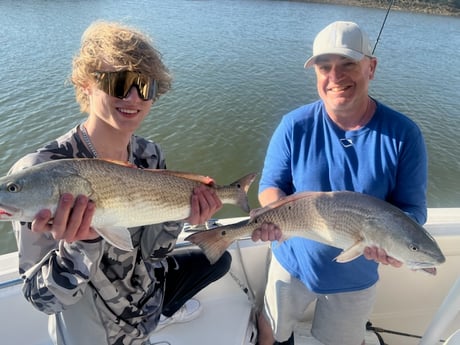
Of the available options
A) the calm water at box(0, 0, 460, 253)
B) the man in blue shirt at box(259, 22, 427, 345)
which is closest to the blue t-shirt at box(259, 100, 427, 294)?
the man in blue shirt at box(259, 22, 427, 345)

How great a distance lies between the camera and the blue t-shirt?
2.47 metres

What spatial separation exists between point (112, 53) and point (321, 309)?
2.33m

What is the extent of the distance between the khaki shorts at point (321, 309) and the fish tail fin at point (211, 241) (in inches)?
22.5

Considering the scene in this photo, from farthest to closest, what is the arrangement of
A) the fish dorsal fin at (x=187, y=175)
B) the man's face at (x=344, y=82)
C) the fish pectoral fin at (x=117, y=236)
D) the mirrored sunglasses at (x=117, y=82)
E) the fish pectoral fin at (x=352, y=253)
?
the man's face at (x=344, y=82), the fish pectoral fin at (x=352, y=253), the fish dorsal fin at (x=187, y=175), the mirrored sunglasses at (x=117, y=82), the fish pectoral fin at (x=117, y=236)

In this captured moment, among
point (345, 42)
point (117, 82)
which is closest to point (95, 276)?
point (117, 82)

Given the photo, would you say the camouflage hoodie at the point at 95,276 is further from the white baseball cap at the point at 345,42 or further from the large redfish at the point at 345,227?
the white baseball cap at the point at 345,42

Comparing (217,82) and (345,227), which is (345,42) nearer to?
(345,227)

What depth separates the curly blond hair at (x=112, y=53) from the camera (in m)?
2.14

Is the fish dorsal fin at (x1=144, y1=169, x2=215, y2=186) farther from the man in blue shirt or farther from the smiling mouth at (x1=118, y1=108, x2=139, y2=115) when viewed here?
the man in blue shirt

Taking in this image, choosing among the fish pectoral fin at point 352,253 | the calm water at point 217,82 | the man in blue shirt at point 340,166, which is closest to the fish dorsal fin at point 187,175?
the man in blue shirt at point 340,166

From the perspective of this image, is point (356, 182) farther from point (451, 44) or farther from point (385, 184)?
point (451, 44)

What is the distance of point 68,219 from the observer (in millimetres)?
1876

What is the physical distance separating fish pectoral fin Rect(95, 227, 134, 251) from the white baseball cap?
1672 mm

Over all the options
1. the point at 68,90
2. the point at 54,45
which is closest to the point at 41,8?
the point at 54,45
